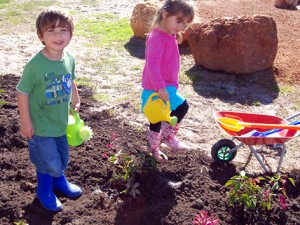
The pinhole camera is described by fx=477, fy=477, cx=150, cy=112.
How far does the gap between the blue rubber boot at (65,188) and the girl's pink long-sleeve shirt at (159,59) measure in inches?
41.2

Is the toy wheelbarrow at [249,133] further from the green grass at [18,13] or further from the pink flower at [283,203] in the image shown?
the green grass at [18,13]

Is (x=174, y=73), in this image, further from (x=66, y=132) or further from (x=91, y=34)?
(x=91, y=34)

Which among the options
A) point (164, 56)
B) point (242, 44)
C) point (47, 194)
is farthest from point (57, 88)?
point (242, 44)

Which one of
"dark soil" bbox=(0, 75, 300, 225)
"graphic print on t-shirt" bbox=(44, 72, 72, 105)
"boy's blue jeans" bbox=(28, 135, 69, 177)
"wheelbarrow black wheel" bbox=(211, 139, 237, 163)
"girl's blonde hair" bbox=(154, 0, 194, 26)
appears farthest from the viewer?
"wheelbarrow black wheel" bbox=(211, 139, 237, 163)

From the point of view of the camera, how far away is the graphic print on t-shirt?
129 inches

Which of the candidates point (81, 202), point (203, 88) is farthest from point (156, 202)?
point (203, 88)

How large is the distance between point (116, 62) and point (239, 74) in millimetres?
1944

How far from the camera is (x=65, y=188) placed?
384 cm

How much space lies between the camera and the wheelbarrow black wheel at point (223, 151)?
424cm

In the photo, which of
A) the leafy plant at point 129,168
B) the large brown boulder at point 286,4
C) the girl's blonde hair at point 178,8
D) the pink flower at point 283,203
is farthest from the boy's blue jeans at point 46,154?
the large brown boulder at point 286,4

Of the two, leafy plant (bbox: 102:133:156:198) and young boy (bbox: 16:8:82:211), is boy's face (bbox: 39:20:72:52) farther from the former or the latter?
leafy plant (bbox: 102:133:156:198)

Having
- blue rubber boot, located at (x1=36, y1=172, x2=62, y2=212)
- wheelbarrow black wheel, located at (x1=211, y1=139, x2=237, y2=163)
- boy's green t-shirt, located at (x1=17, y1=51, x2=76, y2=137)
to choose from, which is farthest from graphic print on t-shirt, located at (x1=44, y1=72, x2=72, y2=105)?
wheelbarrow black wheel, located at (x1=211, y1=139, x2=237, y2=163)

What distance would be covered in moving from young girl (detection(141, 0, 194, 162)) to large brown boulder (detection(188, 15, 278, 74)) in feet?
9.41

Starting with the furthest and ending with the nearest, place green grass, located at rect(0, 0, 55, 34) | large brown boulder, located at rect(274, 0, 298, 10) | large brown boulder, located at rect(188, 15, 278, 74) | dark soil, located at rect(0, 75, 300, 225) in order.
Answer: large brown boulder, located at rect(274, 0, 298, 10) < green grass, located at rect(0, 0, 55, 34) < large brown boulder, located at rect(188, 15, 278, 74) < dark soil, located at rect(0, 75, 300, 225)
